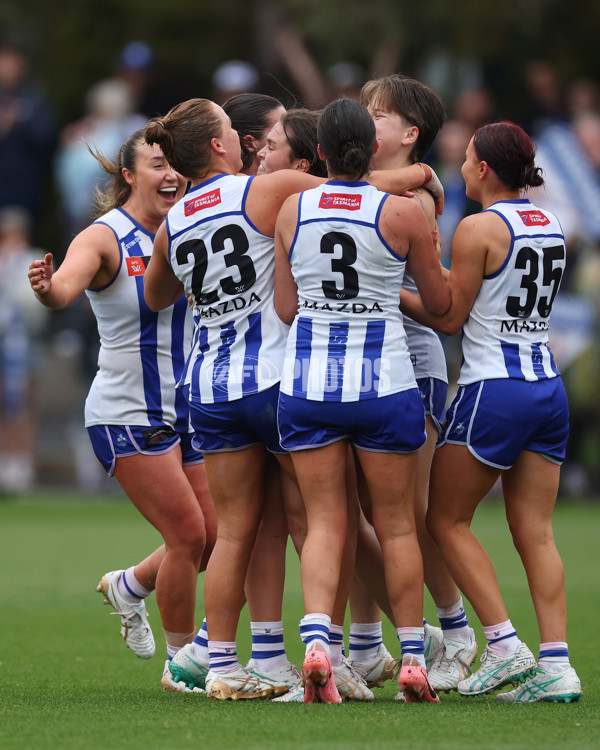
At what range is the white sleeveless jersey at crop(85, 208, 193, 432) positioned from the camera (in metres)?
5.99

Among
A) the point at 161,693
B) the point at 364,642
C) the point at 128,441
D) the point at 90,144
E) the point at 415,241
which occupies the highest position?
the point at 90,144

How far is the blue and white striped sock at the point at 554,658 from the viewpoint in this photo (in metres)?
5.22

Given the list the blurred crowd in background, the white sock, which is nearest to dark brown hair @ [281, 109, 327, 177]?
the white sock

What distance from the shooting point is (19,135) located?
1555 centimetres

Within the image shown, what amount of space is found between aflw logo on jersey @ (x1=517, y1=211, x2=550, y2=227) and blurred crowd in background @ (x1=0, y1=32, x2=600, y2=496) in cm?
748

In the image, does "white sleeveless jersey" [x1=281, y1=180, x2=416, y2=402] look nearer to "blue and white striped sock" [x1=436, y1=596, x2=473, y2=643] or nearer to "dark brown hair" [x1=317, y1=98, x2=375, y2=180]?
"dark brown hair" [x1=317, y1=98, x2=375, y2=180]

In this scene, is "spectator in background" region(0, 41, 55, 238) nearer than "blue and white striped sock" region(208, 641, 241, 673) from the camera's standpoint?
No

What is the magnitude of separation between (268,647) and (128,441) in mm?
1123

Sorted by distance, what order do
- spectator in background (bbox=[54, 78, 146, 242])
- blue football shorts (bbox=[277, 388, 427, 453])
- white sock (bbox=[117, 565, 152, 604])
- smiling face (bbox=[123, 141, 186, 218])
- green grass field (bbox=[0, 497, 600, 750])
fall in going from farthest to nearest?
spectator in background (bbox=[54, 78, 146, 242]), white sock (bbox=[117, 565, 152, 604]), smiling face (bbox=[123, 141, 186, 218]), blue football shorts (bbox=[277, 388, 427, 453]), green grass field (bbox=[0, 497, 600, 750])

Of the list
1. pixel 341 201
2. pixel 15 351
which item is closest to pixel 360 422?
pixel 341 201

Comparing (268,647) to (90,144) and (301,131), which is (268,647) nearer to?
(301,131)

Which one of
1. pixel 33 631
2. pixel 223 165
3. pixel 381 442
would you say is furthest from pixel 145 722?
pixel 33 631

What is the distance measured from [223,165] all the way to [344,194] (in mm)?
574

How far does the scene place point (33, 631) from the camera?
24.5 feet
